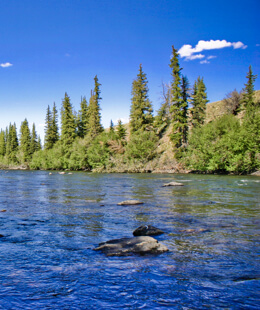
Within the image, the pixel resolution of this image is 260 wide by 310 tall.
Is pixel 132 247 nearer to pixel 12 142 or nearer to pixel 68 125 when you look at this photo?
pixel 68 125

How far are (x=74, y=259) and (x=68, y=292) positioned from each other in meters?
1.51

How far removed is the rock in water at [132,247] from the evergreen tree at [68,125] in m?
65.4

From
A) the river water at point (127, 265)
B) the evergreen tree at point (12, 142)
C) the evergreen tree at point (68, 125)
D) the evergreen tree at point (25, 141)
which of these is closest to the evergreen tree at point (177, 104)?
the evergreen tree at point (68, 125)

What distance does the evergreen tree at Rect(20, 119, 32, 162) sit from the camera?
86.2 metres

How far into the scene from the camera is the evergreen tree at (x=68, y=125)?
7112cm

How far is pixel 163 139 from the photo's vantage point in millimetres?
62500

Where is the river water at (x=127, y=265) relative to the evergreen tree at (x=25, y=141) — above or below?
below

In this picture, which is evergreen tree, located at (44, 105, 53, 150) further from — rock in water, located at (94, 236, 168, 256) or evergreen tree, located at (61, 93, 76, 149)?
rock in water, located at (94, 236, 168, 256)

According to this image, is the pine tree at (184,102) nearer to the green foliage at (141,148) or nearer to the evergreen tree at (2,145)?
the green foliage at (141,148)

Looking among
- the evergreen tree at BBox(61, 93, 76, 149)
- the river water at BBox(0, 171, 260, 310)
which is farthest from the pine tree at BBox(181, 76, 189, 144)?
the river water at BBox(0, 171, 260, 310)

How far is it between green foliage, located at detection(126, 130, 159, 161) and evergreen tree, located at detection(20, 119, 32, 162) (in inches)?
1813

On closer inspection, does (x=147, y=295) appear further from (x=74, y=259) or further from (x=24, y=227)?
(x=24, y=227)

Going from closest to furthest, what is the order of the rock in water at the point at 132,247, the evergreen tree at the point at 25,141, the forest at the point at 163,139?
1. the rock in water at the point at 132,247
2. the forest at the point at 163,139
3. the evergreen tree at the point at 25,141

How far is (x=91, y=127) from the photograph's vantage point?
65.6 meters
